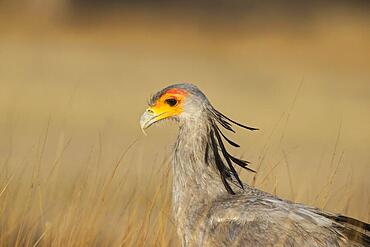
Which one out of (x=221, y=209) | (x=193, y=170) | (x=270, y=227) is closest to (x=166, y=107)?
(x=193, y=170)

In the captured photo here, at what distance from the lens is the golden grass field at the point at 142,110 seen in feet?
22.5

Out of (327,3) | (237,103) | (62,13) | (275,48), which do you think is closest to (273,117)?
(237,103)

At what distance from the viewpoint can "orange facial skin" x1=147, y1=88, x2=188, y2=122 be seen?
6.18 m

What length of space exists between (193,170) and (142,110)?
11.4 metres

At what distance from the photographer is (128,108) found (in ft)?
58.4

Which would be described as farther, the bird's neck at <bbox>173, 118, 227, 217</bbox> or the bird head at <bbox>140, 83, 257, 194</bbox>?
the bird head at <bbox>140, 83, 257, 194</bbox>

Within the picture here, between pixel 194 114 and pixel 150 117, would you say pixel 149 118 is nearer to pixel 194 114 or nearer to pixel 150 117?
pixel 150 117

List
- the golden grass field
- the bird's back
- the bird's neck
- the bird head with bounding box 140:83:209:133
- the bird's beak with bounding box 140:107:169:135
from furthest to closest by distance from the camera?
the golden grass field → the bird's beak with bounding box 140:107:169:135 → the bird head with bounding box 140:83:209:133 → the bird's neck → the bird's back

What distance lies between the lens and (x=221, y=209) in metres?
5.85

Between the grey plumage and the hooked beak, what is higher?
the hooked beak

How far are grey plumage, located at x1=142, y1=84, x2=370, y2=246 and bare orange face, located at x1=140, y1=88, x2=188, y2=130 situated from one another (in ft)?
0.07

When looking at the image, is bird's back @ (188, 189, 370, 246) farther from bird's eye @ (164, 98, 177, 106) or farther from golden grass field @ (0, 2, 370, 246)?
bird's eye @ (164, 98, 177, 106)

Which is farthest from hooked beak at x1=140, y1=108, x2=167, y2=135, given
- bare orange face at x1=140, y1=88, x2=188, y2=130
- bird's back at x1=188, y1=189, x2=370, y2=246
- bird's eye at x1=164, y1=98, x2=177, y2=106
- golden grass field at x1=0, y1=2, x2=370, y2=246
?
bird's back at x1=188, y1=189, x2=370, y2=246

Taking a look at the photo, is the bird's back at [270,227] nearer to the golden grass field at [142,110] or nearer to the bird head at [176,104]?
the golden grass field at [142,110]
